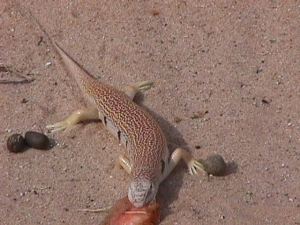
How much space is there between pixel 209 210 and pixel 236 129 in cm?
82

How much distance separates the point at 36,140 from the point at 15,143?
144mm

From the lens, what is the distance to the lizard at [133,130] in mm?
5395

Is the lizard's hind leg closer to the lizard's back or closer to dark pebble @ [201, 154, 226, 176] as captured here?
the lizard's back

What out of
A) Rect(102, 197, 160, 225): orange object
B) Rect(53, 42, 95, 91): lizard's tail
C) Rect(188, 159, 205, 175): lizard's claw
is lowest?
Rect(102, 197, 160, 225): orange object

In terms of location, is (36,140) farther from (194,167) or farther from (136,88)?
(194,167)

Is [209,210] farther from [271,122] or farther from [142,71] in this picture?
[142,71]

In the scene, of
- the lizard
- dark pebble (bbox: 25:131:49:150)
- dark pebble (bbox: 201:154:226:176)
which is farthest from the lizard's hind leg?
dark pebble (bbox: 201:154:226:176)

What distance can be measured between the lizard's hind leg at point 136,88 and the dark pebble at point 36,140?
73 centimetres

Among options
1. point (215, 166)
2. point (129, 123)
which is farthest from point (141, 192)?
point (129, 123)

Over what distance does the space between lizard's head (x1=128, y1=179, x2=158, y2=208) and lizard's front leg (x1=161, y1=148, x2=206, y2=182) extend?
1.13 feet

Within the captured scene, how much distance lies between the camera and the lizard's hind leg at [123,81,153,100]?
6.25 m

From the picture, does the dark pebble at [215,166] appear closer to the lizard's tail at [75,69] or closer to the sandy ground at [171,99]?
the sandy ground at [171,99]

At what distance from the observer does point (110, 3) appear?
716 centimetres

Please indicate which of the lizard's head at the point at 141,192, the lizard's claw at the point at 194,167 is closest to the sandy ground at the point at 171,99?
the lizard's claw at the point at 194,167
